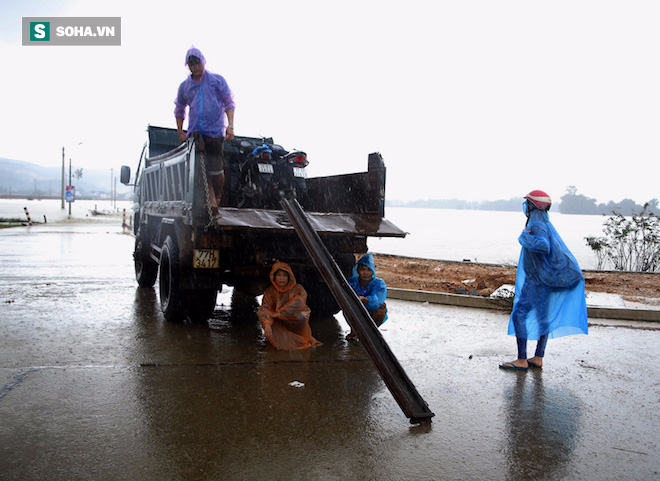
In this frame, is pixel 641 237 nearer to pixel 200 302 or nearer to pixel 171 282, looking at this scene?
pixel 200 302

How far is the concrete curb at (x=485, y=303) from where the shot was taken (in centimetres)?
719

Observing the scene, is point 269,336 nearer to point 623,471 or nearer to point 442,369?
point 442,369

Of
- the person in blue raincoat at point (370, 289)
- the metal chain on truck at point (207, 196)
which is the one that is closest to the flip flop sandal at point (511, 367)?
the person in blue raincoat at point (370, 289)

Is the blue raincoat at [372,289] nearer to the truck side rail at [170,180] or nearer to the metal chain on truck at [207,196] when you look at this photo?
the metal chain on truck at [207,196]

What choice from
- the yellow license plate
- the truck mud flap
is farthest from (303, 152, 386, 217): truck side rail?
the yellow license plate

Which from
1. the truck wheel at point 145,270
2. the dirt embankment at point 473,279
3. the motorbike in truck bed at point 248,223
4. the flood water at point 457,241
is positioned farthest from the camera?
the flood water at point 457,241

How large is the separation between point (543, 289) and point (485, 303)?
3.08m

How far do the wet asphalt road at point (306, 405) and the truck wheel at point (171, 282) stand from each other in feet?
0.53

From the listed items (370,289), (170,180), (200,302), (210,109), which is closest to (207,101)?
(210,109)

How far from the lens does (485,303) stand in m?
7.79

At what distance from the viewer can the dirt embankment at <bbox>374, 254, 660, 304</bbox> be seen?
916 centimetres

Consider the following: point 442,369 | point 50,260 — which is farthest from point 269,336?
point 50,260

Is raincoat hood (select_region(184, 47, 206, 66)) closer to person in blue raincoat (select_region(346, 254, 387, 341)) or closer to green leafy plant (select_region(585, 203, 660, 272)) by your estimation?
person in blue raincoat (select_region(346, 254, 387, 341))

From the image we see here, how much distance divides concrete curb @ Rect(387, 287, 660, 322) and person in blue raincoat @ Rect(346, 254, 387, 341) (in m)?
2.83
